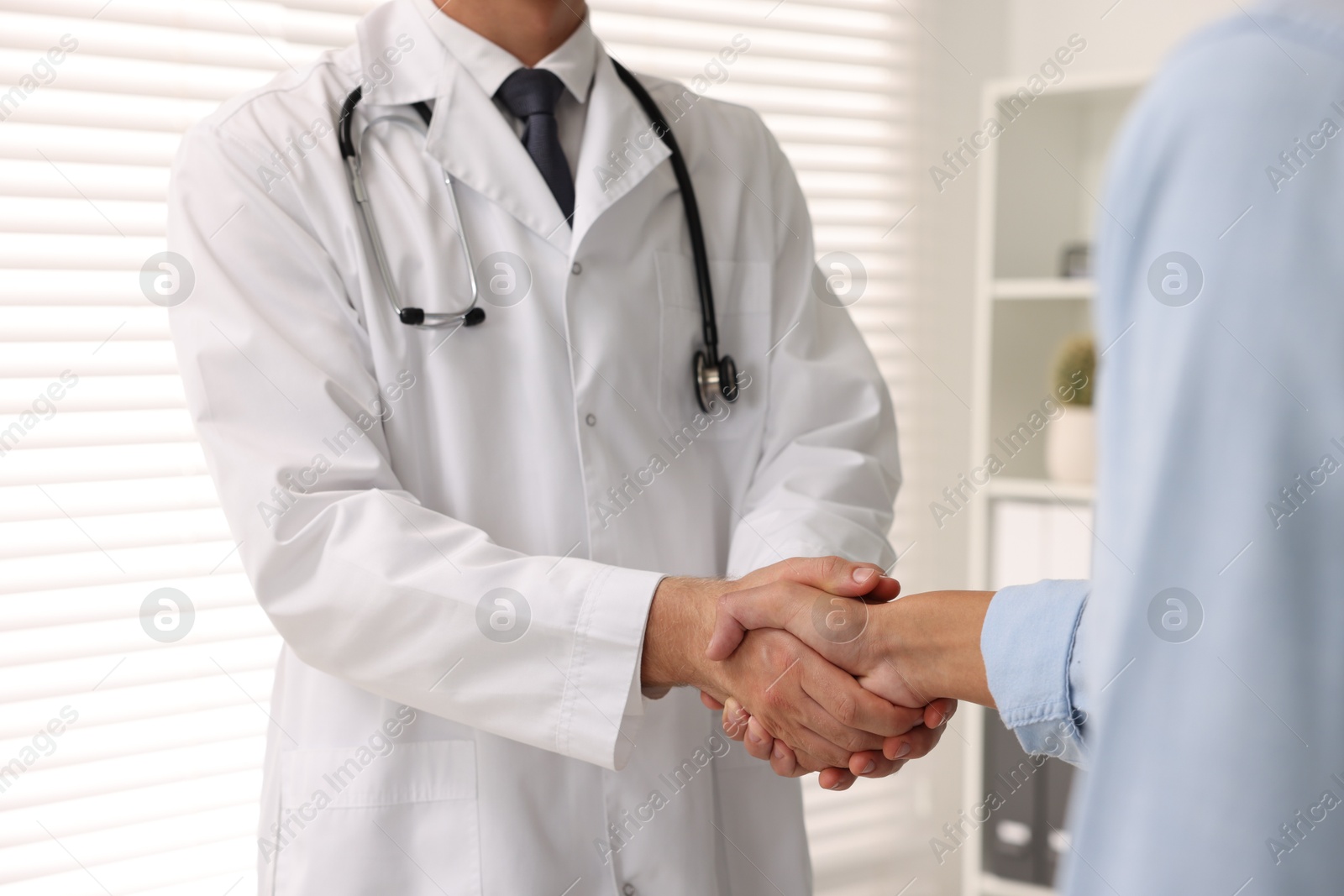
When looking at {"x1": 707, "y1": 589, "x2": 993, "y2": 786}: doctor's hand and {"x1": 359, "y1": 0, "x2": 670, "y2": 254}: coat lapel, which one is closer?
A: {"x1": 707, "y1": 589, "x2": 993, "y2": 786}: doctor's hand

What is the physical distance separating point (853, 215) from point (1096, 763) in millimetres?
2158

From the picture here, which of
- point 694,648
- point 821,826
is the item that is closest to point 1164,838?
point 694,648

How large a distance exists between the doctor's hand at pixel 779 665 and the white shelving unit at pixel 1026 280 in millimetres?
1154

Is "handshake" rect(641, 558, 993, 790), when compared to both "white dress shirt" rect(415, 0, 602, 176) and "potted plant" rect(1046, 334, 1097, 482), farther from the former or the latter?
"potted plant" rect(1046, 334, 1097, 482)

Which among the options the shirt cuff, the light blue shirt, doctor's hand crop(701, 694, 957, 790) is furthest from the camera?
doctor's hand crop(701, 694, 957, 790)

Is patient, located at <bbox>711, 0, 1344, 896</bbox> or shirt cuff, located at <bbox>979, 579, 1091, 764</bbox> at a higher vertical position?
patient, located at <bbox>711, 0, 1344, 896</bbox>

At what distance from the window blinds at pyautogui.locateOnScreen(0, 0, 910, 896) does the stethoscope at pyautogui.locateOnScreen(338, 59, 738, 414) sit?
0.58m

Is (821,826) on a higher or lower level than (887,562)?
lower

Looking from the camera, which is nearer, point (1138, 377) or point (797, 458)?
point (1138, 377)

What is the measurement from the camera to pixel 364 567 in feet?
3.55

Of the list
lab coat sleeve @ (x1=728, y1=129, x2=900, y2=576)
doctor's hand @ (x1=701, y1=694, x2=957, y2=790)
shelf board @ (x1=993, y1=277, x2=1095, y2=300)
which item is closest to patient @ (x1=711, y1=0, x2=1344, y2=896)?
doctor's hand @ (x1=701, y1=694, x2=957, y2=790)

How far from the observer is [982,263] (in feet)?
7.30

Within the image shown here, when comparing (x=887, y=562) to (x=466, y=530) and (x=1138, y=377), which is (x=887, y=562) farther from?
(x=1138, y=377)

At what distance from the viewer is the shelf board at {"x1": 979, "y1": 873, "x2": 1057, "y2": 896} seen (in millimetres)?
2209
